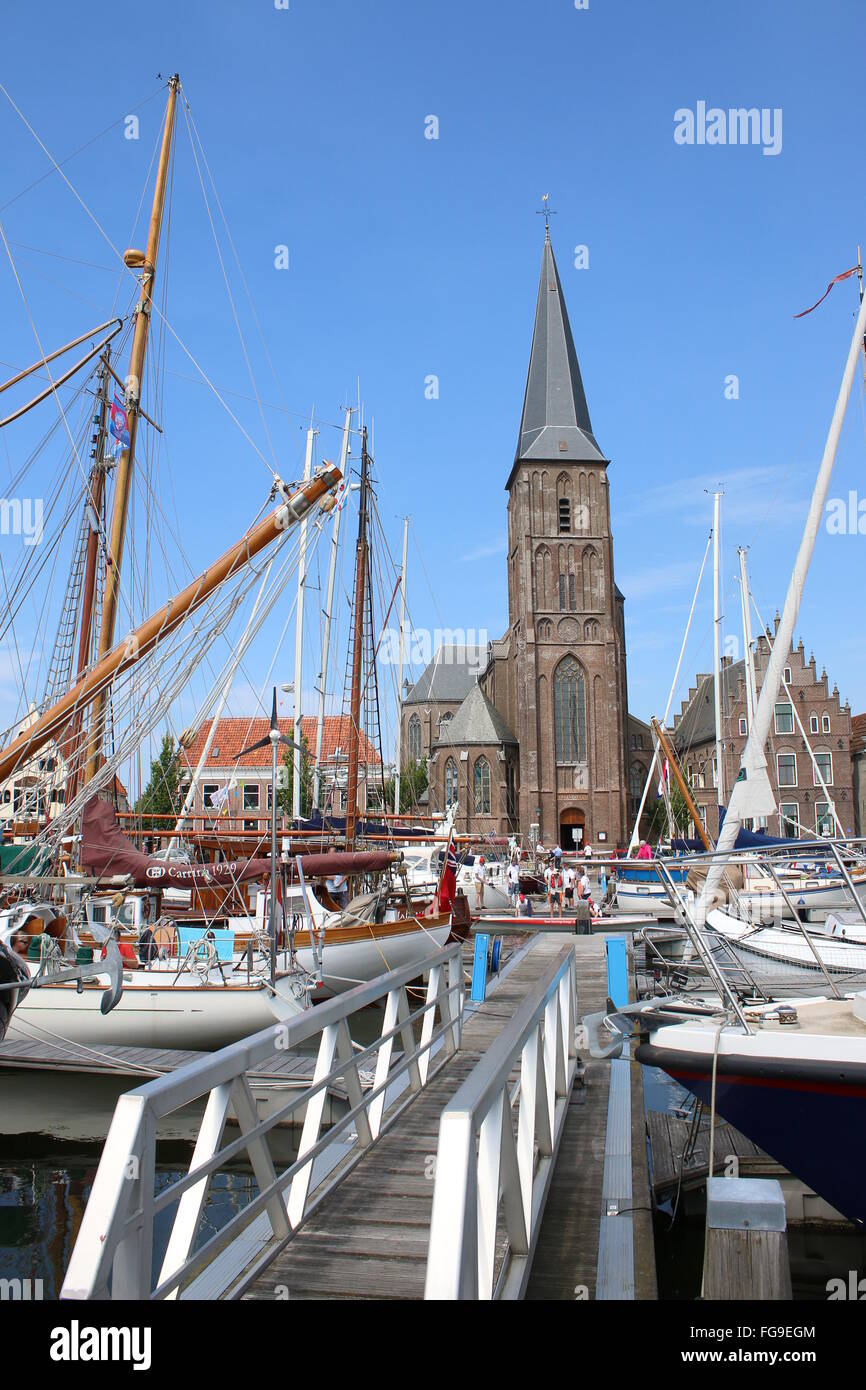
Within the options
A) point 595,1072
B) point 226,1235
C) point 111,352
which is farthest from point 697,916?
point 111,352

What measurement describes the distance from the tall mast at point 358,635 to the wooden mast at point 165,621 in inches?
420

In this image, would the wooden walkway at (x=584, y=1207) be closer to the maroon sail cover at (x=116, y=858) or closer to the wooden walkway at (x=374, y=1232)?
the wooden walkway at (x=374, y=1232)

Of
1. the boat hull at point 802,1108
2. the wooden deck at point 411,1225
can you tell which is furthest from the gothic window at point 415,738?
the boat hull at point 802,1108

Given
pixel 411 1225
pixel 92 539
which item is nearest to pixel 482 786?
pixel 92 539

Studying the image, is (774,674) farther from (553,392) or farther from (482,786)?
(553,392)

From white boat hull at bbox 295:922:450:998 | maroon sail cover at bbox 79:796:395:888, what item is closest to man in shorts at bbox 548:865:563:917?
white boat hull at bbox 295:922:450:998

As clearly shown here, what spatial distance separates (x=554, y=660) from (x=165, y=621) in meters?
57.2

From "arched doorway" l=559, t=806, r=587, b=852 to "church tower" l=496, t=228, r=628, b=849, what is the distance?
0.09 m

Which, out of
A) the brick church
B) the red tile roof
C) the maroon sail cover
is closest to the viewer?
the maroon sail cover

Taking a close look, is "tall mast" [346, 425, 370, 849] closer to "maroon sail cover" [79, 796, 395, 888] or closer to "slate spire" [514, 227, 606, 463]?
"maroon sail cover" [79, 796, 395, 888]

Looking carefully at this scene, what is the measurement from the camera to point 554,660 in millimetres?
69062

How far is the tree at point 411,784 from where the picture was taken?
206 ft

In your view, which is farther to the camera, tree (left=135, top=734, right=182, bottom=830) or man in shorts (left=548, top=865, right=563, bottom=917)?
man in shorts (left=548, top=865, right=563, bottom=917)

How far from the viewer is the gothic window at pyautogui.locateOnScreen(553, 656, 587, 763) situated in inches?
2699
